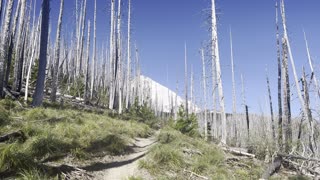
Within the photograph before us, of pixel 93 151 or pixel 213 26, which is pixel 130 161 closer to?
pixel 93 151

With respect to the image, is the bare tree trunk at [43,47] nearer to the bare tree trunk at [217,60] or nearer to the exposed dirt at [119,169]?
the exposed dirt at [119,169]

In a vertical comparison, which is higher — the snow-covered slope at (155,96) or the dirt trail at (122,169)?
the snow-covered slope at (155,96)

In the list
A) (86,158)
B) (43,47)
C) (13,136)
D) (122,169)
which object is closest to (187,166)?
(122,169)

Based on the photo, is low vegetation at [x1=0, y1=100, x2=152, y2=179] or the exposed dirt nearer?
low vegetation at [x1=0, y1=100, x2=152, y2=179]

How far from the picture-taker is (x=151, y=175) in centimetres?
818

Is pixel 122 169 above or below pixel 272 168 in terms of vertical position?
above

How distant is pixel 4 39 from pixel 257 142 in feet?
41.9

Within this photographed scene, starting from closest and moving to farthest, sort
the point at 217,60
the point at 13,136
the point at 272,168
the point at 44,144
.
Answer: the point at 13,136 → the point at 44,144 → the point at 272,168 → the point at 217,60

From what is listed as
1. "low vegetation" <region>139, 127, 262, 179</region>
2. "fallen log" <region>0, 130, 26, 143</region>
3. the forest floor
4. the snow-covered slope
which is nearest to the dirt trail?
the forest floor

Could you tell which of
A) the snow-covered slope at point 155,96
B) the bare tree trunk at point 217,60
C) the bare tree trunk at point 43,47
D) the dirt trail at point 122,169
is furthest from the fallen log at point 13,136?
the snow-covered slope at point 155,96

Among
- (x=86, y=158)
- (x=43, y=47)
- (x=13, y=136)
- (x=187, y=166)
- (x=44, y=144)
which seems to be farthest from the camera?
(x=43, y=47)

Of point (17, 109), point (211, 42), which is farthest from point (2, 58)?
point (211, 42)

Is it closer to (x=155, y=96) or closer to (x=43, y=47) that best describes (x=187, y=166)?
(x=43, y=47)

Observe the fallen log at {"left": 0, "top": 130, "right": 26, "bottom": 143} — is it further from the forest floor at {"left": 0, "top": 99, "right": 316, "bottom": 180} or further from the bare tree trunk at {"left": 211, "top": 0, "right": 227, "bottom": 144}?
the bare tree trunk at {"left": 211, "top": 0, "right": 227, "bottom": 144}
